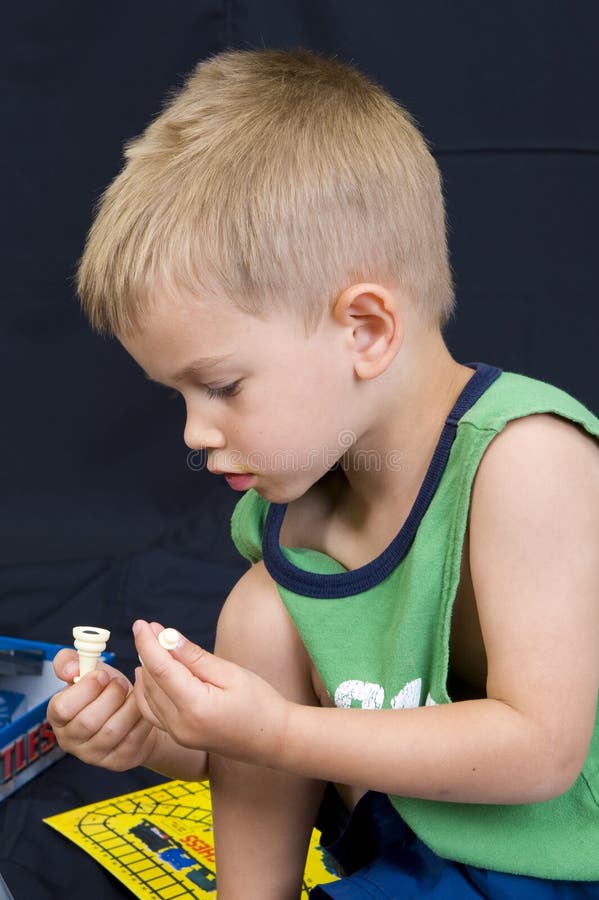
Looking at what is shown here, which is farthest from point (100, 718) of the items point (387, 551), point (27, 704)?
point (27, 704)

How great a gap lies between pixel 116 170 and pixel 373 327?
1.13 metres

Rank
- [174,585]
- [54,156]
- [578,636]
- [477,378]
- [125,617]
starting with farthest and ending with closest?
1. [54,156]
2. [174,585]
3. [125,617]
4. [477,378]
5. [578,636]

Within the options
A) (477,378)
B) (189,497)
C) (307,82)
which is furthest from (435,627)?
(189,497)

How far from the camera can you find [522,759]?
80 centimetres

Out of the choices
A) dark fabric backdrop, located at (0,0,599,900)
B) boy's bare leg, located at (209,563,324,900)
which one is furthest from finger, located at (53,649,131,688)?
dark fabric backdrop, located at (0,0,599,900)

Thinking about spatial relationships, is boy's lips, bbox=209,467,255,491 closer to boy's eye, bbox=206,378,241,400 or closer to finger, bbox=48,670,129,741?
boy's eye, bbox=206,378,241,400

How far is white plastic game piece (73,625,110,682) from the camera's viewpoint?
0.91 m

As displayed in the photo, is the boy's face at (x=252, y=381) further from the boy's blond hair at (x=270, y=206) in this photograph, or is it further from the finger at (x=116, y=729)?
the finger at (x=116, y=729)

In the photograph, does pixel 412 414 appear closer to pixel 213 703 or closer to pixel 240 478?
pixel 240 478

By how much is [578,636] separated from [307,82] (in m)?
0.43

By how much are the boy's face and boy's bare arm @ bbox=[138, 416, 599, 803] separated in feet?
0.41

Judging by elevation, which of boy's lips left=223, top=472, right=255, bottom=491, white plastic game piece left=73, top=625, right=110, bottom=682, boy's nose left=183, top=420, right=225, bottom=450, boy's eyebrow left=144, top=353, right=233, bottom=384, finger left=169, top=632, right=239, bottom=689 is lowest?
white plastic game piece left=73, top=625, right=110, bottom=682

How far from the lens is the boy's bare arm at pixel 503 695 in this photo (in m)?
0.80

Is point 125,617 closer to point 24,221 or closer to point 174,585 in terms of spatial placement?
point 174,585
